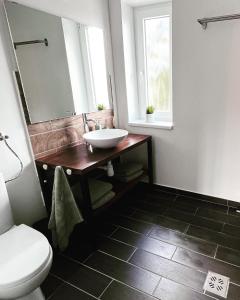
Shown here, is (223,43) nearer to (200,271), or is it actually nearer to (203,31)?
(203,31)

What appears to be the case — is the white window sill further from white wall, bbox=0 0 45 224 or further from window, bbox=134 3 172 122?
white wall, bbox=0 0 45 224

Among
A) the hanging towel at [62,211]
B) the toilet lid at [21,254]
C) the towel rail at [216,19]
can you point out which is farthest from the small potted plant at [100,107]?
the toilet lid at [21,254]

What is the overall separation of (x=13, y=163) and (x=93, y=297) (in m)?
1.11

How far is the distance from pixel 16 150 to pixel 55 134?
38 centimetres

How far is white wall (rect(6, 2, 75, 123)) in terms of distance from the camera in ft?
5.39

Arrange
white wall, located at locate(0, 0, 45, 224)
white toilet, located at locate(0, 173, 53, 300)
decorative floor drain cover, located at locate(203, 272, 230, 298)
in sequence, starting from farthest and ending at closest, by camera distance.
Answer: white wall, located at locate(0, 0, 45, 224)
decorative floor drain cover, located at locate(203, 272, 230, 298)
white toilet, located at locate(0, 173, 53, 300)

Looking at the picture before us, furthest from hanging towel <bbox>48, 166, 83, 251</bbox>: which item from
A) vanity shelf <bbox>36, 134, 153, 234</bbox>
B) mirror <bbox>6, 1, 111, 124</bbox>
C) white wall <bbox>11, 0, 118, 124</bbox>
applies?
white wall <bbox>11, 0, 118, 124</bbox>

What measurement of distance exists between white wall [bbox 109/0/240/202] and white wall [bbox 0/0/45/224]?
3.95ft

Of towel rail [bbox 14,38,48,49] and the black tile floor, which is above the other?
towel rail [bbox 14,38,48,49]

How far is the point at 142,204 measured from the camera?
2.40 meters

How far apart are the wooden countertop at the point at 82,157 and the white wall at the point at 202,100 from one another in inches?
21.3

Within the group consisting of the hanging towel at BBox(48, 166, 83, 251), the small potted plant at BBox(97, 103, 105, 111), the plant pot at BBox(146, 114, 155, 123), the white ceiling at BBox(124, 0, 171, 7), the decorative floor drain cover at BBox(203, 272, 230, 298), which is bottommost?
the decorative floor drain cover at BBox(203, 272, 230, 298)

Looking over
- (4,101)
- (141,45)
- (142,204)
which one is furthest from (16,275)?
(141,45)

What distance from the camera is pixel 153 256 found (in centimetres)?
170
